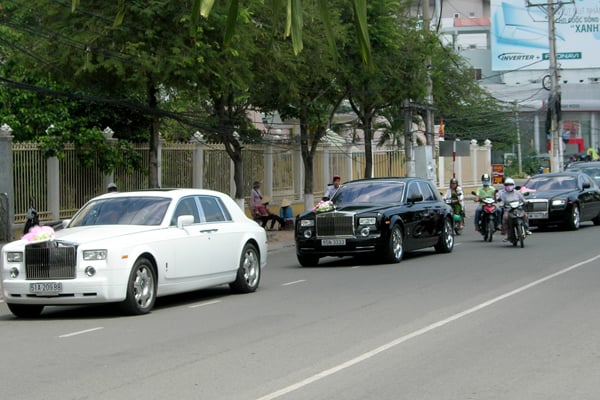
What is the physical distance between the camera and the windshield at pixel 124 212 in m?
14.3

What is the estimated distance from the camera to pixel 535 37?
3962 inches

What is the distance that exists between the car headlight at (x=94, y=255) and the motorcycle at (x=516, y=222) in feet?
44.1

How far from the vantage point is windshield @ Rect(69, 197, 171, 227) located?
1432 cm

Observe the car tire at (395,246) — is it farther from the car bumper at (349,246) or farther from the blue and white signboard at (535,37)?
the blue and white signboard at (535,37)

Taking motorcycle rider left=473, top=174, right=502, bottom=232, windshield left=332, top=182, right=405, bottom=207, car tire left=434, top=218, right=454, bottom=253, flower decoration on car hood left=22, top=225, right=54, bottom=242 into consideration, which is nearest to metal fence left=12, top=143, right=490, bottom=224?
windshield left=332, top=182, right=405, bottom=207

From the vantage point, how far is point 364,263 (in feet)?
70.6

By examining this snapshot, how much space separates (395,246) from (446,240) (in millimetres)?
2974

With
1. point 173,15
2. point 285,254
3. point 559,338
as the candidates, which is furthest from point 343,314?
point 285,254

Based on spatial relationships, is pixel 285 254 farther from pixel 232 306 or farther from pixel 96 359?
pixel 96 359

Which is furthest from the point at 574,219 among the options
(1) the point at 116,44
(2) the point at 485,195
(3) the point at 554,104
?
(3) the point at 554,104

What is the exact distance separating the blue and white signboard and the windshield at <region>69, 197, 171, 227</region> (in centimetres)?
8822

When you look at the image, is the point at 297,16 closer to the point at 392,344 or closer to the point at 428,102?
the point at 392,344

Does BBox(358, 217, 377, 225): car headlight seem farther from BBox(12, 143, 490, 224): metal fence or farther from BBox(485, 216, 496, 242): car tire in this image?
BBox(12, 143, 490, 224): metal fence

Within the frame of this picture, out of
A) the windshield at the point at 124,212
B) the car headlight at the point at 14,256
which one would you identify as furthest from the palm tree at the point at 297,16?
the windshield at the point at 124,212
